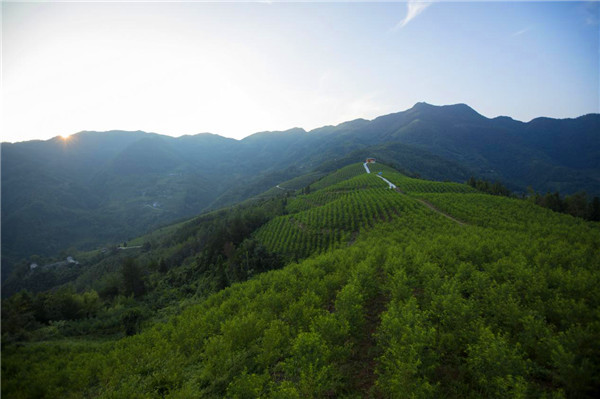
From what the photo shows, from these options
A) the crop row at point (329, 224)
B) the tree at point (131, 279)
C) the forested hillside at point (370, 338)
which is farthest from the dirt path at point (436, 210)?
the tree at point (131, 279)

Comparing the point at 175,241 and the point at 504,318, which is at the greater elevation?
the point at 504,318

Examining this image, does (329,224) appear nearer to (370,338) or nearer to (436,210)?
(436,210)

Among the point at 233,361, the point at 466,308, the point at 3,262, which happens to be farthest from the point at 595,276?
the point at 3,262

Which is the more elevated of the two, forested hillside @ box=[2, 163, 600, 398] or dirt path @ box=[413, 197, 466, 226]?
forested hillside @ box=[2, 163, 600, 398]

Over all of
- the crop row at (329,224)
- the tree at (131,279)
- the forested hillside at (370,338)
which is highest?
the forested hillside at (370,338)

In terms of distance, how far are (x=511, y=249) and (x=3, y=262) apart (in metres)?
258

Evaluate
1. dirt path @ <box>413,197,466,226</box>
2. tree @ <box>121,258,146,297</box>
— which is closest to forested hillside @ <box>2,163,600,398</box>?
dirt path @ <box>413,197,466,226</box>

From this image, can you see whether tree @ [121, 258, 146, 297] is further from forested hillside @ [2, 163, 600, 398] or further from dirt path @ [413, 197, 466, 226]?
dirt path @ [413, 197, 466, 226]

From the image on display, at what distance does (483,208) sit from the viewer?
40.2 meters

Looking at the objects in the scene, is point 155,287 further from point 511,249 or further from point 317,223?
point 511,249

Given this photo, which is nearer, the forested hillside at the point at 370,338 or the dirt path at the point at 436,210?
the forested hillside at the point at 370,338

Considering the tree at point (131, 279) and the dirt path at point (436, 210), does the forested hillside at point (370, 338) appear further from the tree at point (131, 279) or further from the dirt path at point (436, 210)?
the tree at point (131, 279)

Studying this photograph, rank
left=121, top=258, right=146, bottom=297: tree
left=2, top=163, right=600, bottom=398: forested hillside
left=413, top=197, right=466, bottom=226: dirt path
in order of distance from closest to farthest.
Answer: left=2, top=163, right=600, bottom=398: forested hillside < left=413, top=197, right=466, bottom=226: dirt path < left=121, top=258, right=146, bottom=297: tree

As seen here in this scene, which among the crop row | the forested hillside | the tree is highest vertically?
the forested hillside
